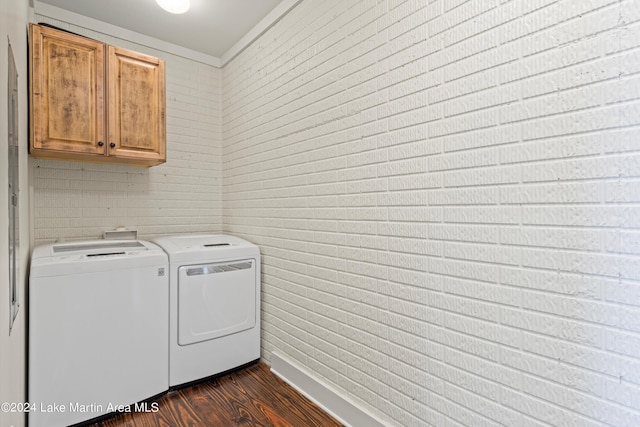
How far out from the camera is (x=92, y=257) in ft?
6.36

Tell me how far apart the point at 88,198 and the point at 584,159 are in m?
3.14

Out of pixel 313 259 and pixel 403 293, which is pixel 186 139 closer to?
pixel 313 259

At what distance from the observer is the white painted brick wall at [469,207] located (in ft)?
3.32

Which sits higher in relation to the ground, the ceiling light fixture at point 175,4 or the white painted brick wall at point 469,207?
the ceiling light fixture at point 175,4

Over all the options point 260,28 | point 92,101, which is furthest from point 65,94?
point 260,28

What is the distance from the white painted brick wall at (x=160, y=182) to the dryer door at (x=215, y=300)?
2.94 feet

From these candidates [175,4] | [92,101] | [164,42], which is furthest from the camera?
[164,42]

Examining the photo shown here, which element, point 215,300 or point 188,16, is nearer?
point 215,300

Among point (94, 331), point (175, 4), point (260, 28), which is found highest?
point (260, 28)

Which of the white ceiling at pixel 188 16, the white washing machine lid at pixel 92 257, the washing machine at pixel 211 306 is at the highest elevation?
the white ceiling at pixel 188 16

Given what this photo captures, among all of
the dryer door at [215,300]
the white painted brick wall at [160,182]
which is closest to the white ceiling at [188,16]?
the white painted brick wall at [160,182]

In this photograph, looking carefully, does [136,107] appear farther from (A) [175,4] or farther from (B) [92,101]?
(A) [175,4]

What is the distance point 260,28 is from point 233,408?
2807 millimetres

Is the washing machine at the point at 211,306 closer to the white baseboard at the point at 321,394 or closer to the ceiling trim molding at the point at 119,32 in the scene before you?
the white baseboard at the point at 321,394
